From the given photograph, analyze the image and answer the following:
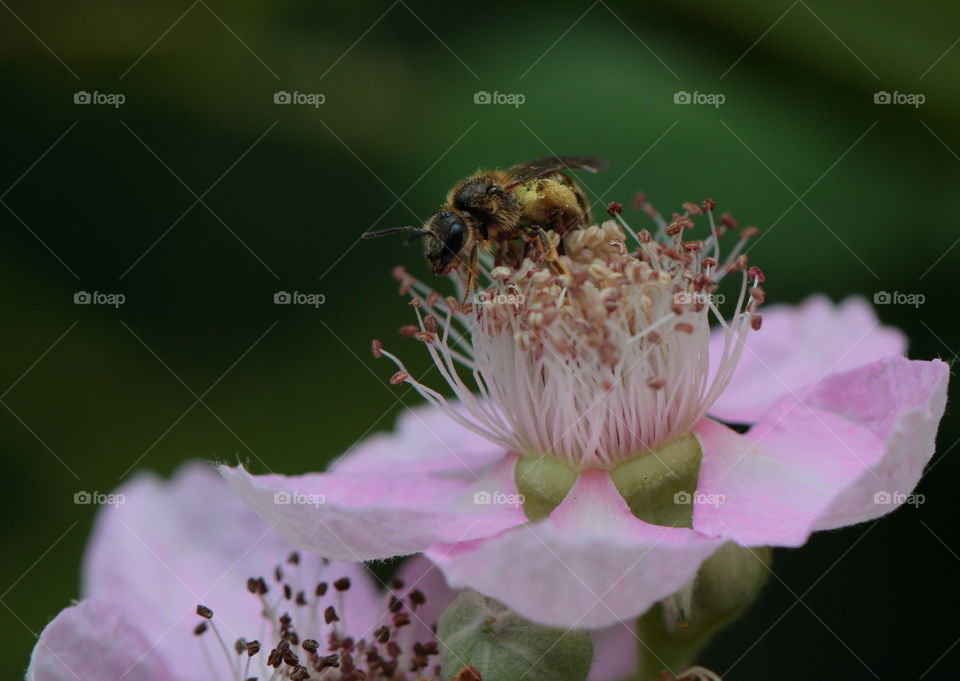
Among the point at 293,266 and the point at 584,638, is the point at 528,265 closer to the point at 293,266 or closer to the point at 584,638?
the point at 584,638

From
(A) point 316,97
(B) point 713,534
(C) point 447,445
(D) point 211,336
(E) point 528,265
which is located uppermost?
(A) point 316,97

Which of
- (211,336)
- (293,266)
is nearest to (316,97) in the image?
(293,266)

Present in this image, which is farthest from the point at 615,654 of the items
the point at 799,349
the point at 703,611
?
the point at 799,349

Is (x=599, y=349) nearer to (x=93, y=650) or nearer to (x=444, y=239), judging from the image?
(x=444, y=239)

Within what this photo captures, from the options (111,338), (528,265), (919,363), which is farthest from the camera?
(111,338)

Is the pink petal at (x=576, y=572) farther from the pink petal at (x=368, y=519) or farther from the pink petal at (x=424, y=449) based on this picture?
the pink petal at (x=424, y=449)

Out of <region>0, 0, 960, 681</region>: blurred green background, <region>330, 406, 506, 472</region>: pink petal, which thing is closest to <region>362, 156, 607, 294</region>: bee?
<region>330, 406, 506, 472</region>: pink petal

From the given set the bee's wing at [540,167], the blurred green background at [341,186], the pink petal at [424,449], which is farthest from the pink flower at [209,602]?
the bee's wing at [540,167]
